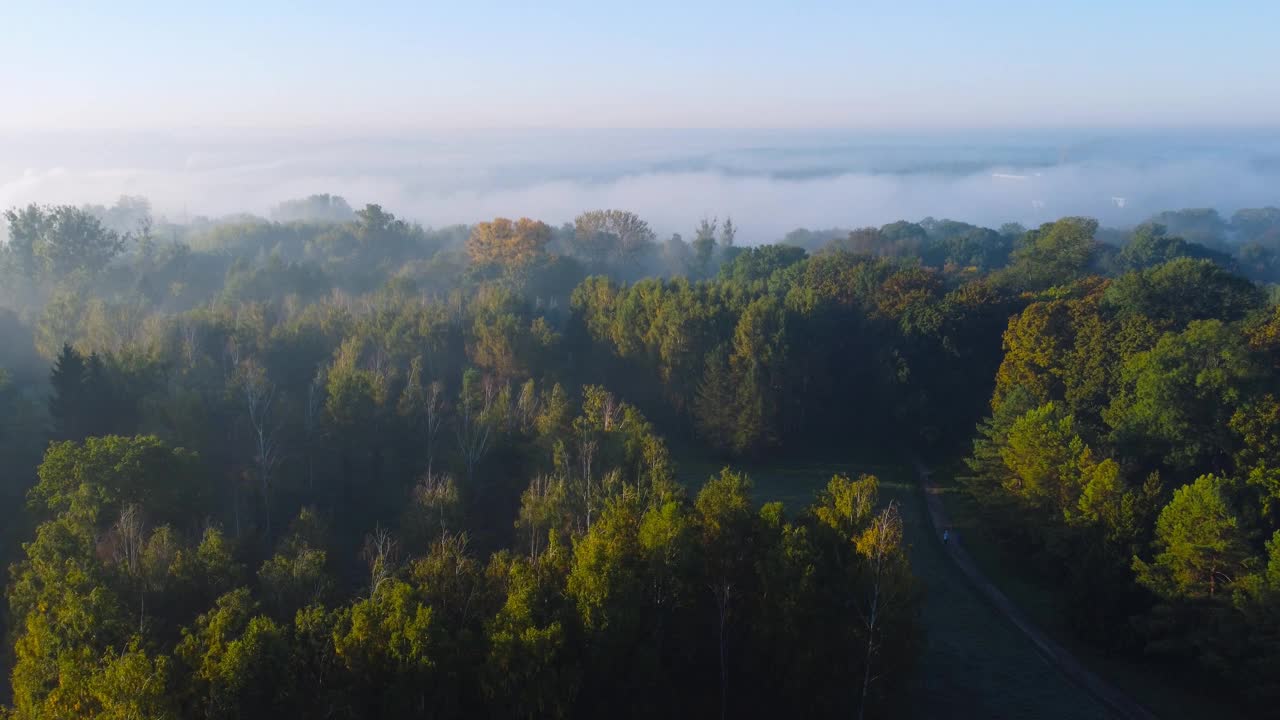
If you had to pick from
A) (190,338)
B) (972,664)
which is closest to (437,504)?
(972,664)

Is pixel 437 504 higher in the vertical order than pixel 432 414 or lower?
lower

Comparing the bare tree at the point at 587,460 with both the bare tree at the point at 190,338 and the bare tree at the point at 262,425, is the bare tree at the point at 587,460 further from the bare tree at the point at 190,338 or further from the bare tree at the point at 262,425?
the bare tree at the point at 190,338

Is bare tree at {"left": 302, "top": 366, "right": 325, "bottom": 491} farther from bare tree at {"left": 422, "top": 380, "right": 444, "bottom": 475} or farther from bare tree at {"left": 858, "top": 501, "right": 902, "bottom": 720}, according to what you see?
bare tree at {"left": 858, "top": 501, "right": 902, "bottom": 720}

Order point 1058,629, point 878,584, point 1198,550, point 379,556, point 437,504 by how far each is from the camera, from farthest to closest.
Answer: point 1058,629 < point 437,504 < point 1198,550 < point 379,556 < point 878,584

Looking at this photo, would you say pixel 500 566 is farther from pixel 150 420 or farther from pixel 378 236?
pixel 378 236

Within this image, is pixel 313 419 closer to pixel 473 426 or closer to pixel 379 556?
pixel 473 426

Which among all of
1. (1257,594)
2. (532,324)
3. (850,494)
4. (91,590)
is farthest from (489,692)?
(532,324)

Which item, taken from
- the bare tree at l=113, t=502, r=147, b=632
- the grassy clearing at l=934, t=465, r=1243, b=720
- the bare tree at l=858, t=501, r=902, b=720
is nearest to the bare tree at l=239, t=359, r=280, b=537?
the bare tree at l=113, t=502, r=147, b=632

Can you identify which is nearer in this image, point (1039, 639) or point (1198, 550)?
point (1198, 550)

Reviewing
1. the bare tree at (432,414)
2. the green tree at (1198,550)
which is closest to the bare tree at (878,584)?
the green tree at (1198,550)
